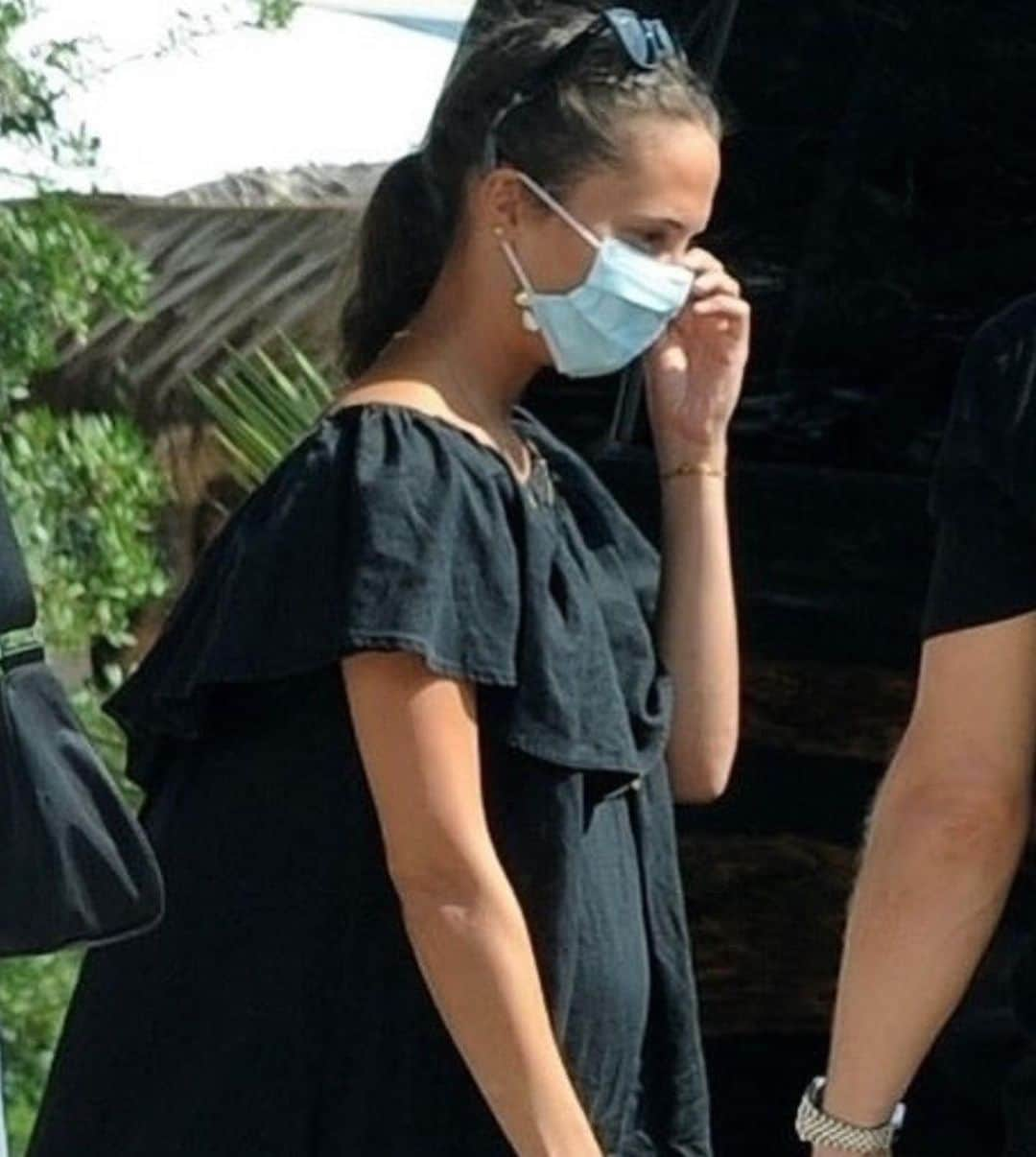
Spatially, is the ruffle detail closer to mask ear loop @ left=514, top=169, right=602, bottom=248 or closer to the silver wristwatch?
mask ear loop @ left=514, top=169, right=602, bottom=248

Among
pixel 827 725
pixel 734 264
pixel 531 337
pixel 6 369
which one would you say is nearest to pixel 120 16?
pixel 6 369

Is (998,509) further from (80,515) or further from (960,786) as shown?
(80,515)

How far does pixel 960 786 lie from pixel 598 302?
551 millimetres

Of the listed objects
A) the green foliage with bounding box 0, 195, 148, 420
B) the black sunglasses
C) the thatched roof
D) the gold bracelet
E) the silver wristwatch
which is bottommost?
the thatched roof

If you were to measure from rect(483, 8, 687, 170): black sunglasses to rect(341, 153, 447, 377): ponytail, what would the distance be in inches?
3.3

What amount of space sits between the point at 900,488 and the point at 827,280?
28 cm

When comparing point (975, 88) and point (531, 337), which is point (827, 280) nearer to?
point (975, 88)

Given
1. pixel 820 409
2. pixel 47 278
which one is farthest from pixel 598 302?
pixel 47 278

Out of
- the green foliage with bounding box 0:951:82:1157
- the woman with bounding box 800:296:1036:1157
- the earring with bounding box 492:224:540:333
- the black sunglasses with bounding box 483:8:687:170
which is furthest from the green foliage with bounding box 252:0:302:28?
the woman with bounding box 800:296:1036:1157

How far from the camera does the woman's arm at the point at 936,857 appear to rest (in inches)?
90.0

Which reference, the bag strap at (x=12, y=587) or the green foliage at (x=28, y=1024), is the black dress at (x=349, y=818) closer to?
the bag strap at (x=12, y=587)

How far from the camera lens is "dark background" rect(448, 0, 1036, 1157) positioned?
3.29m

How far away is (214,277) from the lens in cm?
684

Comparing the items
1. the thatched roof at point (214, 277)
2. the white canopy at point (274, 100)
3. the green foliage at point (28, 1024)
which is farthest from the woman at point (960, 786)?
the white canopy at point (274, 100)
